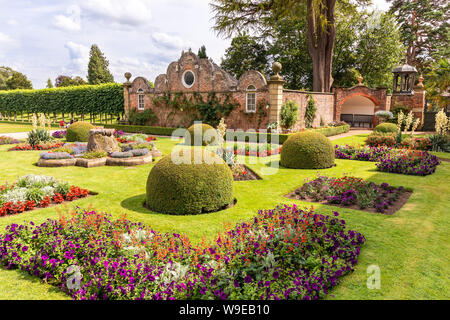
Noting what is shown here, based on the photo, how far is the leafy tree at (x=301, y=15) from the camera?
23.8 metres

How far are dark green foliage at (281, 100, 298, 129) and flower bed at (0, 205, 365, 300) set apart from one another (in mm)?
14871

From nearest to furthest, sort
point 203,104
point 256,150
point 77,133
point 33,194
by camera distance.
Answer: point 33,194, point 256,150, point 77,133, point 203,104

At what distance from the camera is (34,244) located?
4.93 m

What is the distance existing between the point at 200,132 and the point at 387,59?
2549 centimetres

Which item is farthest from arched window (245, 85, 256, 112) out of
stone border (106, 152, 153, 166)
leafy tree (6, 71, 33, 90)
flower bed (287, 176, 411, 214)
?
leafy tree (6, 71, 33, 90)

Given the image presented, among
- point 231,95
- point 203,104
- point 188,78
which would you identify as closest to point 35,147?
point 203,104

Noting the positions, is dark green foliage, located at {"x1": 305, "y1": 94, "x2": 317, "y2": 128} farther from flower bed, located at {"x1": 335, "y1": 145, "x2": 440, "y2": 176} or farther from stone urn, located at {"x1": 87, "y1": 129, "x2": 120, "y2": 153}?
stone urn, located at {"x1": 87, "y1": 129, "x2": 120, "y2": 153}

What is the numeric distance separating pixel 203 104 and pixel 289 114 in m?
6.63

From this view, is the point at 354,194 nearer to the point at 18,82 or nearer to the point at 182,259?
the point at 182,259

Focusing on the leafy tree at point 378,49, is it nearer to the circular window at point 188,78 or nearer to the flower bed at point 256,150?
the circular window at point 188,78

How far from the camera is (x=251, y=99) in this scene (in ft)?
68.9
